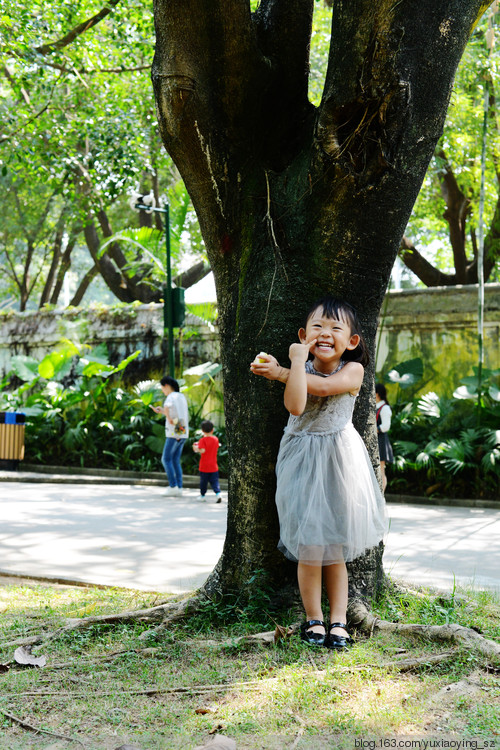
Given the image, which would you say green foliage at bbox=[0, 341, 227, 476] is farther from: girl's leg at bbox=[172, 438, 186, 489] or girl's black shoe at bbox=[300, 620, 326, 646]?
girl's black shoe at bbox=[300, 620, 326, 646]

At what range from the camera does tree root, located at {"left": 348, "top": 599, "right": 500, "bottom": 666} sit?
3.63 meters

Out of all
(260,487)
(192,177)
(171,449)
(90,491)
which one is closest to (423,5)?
(192,177)

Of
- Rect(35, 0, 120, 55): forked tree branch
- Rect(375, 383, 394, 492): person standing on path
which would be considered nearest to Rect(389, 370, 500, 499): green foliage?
Rect(375, 383, 394, 492): person standing on path

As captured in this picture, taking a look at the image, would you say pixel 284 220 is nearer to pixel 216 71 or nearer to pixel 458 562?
pixel 216 71

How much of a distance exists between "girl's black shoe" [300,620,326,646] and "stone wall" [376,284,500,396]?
10.9m

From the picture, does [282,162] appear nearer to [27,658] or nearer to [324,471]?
[324,471]

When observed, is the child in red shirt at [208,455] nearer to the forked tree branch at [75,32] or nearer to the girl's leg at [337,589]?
the forked tree branch at [75,32]

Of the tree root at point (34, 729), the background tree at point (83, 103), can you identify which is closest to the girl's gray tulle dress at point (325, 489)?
the tree root at point (34, 729)

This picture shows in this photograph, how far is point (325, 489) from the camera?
384cm

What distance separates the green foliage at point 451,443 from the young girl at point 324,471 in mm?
8643

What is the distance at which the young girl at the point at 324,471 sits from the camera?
3.77m

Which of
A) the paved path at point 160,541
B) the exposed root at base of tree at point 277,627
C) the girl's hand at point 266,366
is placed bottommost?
the paved path at point 160,541

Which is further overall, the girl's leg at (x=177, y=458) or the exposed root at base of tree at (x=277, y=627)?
the girl's leg at (x=177, y=458)

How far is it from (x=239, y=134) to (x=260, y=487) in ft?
6.75
